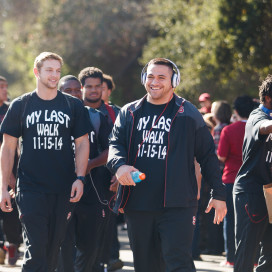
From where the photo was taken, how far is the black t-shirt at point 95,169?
7.60 meters

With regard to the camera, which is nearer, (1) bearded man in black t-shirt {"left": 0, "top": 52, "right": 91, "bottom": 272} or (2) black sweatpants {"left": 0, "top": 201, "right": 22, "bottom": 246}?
(1) bearded man in black t-shirt {"left": 0, "top": 52, "right": 91, "bottom": 272}

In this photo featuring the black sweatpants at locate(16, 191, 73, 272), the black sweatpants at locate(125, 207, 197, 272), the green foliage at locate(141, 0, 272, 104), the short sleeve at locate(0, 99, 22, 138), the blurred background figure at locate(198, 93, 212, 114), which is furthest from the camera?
the green foliage at locate(141, 0, 272, 104)

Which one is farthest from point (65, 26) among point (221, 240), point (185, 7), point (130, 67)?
point (221, 240)

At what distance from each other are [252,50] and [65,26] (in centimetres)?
1483

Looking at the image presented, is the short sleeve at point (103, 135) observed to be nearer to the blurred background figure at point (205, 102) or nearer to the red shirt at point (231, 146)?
the red shirt at point (231, 146)

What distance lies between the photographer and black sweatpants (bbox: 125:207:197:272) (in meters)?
5.88

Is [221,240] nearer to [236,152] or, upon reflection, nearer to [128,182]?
[236,152]

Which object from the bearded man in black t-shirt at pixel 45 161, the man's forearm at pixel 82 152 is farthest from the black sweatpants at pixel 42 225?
the man's forearm at pixel 82 152

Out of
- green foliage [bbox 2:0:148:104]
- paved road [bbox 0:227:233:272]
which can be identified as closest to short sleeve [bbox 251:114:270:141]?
paved road [bbox 0:227:233:272]

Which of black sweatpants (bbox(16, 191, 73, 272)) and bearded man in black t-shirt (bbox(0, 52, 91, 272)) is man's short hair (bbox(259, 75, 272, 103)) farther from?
black sweatpants (bbox(16, 191, 73, 272))

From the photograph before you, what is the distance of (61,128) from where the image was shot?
6.64 metres

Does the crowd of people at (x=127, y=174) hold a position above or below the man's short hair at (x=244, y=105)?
below

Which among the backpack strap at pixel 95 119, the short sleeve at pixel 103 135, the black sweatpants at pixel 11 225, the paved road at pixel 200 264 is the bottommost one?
the paved road at pixel 200 264

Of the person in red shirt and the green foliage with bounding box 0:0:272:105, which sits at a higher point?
the green foliage with bounding box 0:0:272:105
